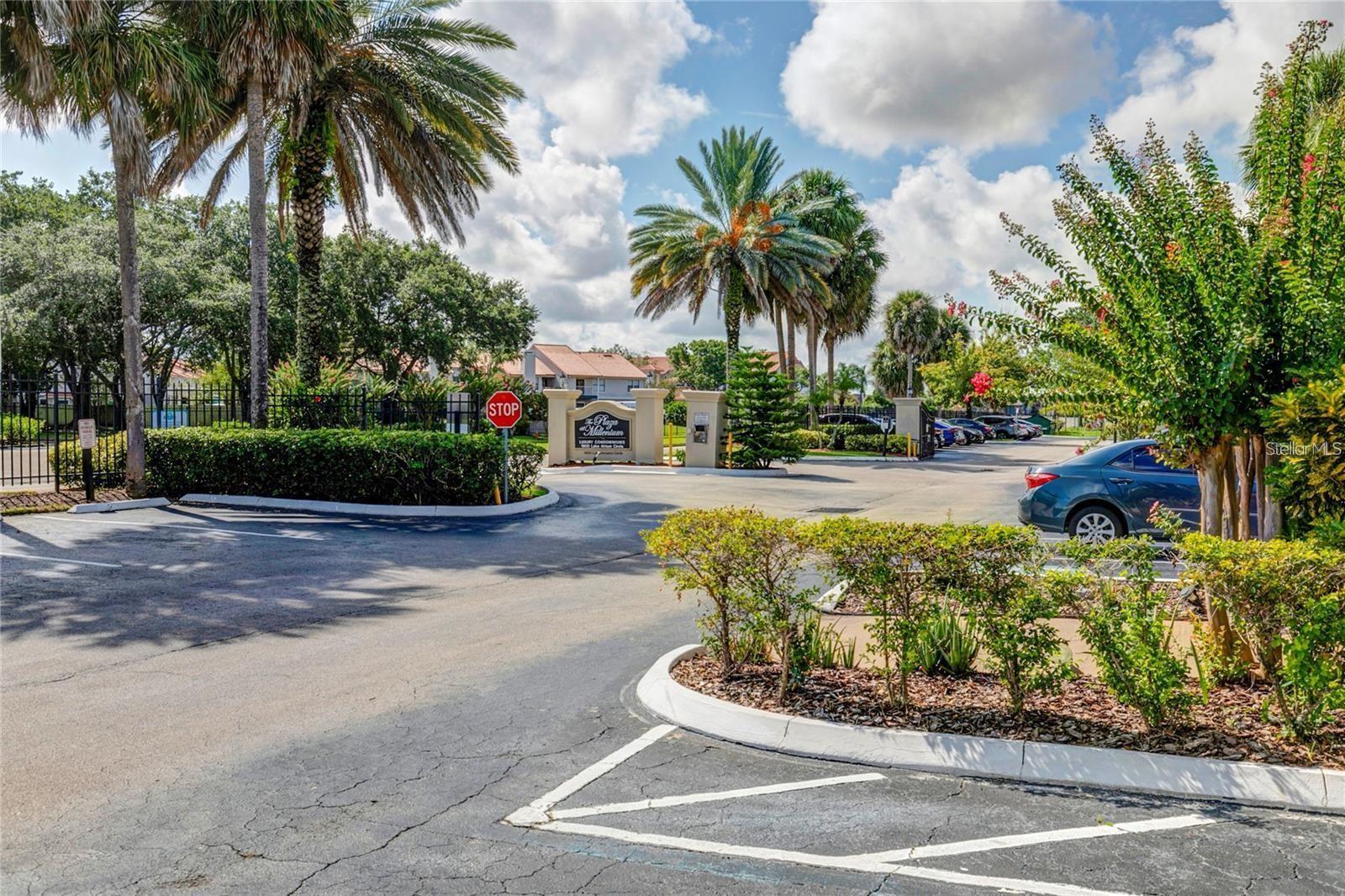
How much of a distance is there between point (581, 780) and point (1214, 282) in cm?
539

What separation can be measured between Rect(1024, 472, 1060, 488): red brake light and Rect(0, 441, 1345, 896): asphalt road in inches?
218

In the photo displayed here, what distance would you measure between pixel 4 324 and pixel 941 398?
Answer: 1699 inches

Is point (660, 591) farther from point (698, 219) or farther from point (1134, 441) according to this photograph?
point (698, 219)

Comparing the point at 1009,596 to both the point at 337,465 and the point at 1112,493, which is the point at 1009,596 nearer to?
the point at 1112,493

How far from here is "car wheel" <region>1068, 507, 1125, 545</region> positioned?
11469mm

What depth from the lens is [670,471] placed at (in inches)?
1081

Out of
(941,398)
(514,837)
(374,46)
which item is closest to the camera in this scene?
(514,837)

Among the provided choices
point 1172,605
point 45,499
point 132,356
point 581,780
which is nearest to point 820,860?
point 581,780

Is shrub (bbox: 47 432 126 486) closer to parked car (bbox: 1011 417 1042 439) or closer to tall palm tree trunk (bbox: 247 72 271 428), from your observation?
tall palm tree trunk (bbox: 247 72 271 428)

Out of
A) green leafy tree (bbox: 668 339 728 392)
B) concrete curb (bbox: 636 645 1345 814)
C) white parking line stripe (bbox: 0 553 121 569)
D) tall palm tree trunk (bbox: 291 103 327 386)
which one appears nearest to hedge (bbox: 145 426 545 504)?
tall palm tree trunk (bbox: 291 103 327 386)

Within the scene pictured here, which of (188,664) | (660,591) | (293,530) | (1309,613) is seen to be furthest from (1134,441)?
(293,530)

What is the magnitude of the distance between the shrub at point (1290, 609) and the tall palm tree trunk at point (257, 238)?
17475 mm

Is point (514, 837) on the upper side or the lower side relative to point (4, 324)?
lower

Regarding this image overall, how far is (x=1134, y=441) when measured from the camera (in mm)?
11664
